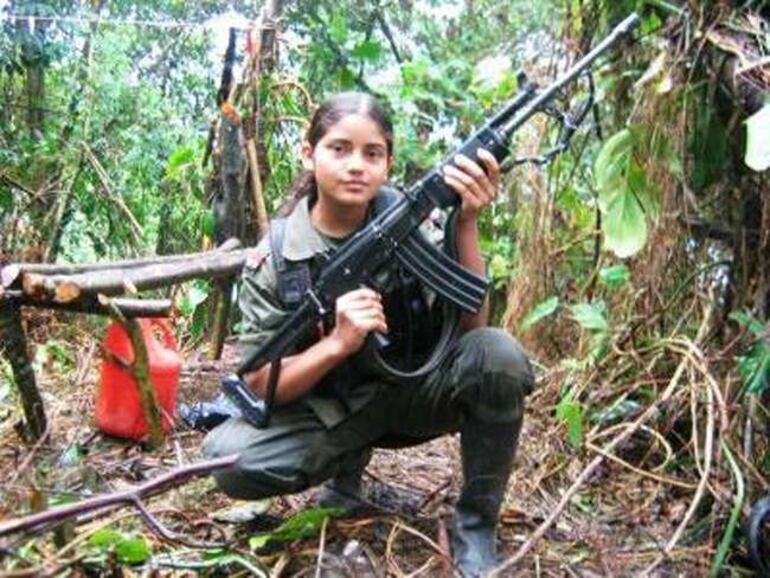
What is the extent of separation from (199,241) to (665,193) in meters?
3.55

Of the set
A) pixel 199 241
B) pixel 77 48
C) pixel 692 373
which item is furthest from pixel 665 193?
pixel 77 48

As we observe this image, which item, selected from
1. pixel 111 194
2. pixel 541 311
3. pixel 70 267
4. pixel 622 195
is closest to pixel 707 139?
pixel 622 195

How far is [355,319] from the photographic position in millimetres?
2467

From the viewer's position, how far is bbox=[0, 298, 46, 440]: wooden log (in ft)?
10.4

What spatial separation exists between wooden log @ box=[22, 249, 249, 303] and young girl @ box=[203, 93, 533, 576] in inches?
30.0

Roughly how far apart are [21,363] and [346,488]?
1.20 meters

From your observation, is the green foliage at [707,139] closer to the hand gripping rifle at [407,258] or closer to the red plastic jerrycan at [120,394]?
the hand gripping rifle at [407,258]

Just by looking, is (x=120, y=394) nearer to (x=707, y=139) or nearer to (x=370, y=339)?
(x=370, y=339)

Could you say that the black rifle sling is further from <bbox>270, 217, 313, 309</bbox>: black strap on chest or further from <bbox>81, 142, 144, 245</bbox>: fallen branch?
<bbox>81, 142, 144, 245</bbox>: fallen branch

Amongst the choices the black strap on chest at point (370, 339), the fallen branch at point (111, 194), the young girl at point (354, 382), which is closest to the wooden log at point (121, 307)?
the young girl at point (354, 382)

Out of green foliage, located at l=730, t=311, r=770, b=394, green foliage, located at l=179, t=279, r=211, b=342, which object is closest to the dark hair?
green foliage, located at l=730, t=311, r=770, b=394

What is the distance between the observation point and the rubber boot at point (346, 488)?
300cm

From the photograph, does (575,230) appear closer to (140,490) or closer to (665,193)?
(665,193)

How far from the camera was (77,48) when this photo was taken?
8.17 m
